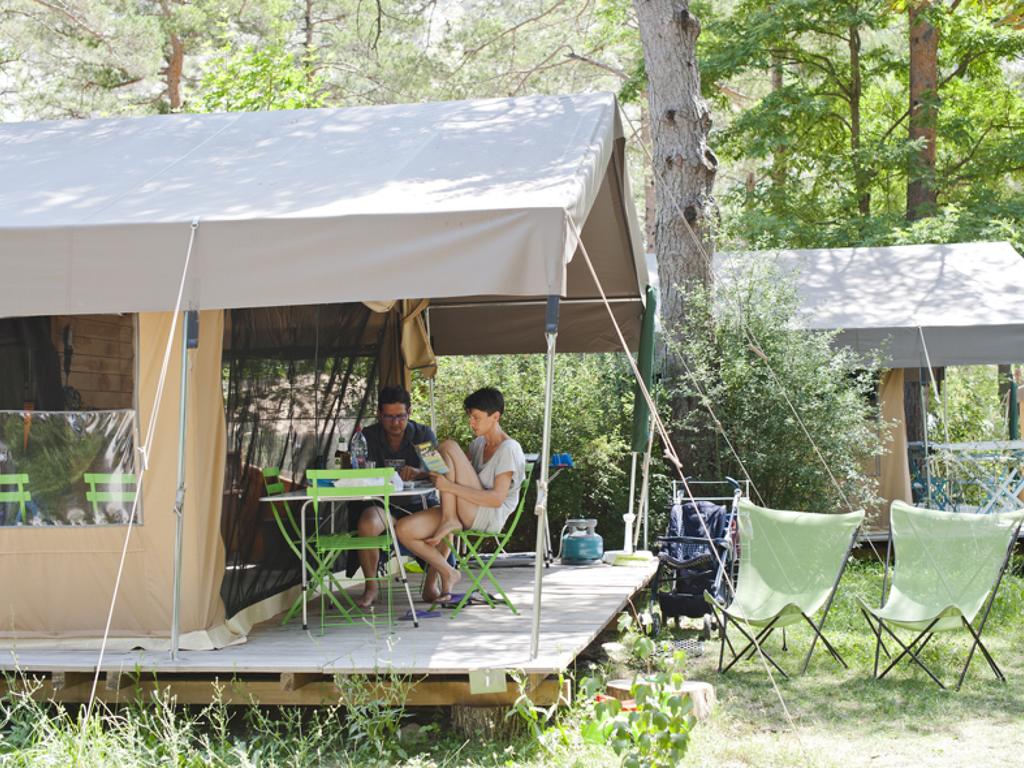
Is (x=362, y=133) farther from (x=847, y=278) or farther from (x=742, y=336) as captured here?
(x=847, y=278)

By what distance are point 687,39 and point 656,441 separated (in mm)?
3037

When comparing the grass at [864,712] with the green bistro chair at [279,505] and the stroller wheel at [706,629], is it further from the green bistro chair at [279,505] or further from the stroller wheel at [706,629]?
the green bistro chair at [279,505]

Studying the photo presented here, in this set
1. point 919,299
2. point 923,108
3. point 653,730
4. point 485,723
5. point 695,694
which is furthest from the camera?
point 923,108

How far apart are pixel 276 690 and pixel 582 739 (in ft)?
3.93

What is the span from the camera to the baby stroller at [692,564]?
20.8 ft

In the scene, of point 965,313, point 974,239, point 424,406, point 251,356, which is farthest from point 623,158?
point 974,239

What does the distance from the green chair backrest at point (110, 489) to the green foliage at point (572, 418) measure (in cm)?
460

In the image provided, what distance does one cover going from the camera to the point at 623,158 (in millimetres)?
Result: 6566

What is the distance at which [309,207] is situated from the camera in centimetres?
469

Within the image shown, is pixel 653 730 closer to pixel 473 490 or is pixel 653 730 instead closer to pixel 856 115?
pixel 473 490

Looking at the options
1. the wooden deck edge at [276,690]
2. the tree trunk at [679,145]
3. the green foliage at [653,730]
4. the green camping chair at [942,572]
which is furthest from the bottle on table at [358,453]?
the tree trunk at [679,145]

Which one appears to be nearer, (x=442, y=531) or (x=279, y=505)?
(x=442, y=531)

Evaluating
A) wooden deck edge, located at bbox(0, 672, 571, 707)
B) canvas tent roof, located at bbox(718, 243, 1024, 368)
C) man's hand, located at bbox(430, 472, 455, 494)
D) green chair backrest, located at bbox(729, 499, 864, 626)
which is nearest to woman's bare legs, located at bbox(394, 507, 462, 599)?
man's hand, located at bbox(430, 472, 455, 494)

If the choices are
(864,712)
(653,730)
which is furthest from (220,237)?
(864,712)
